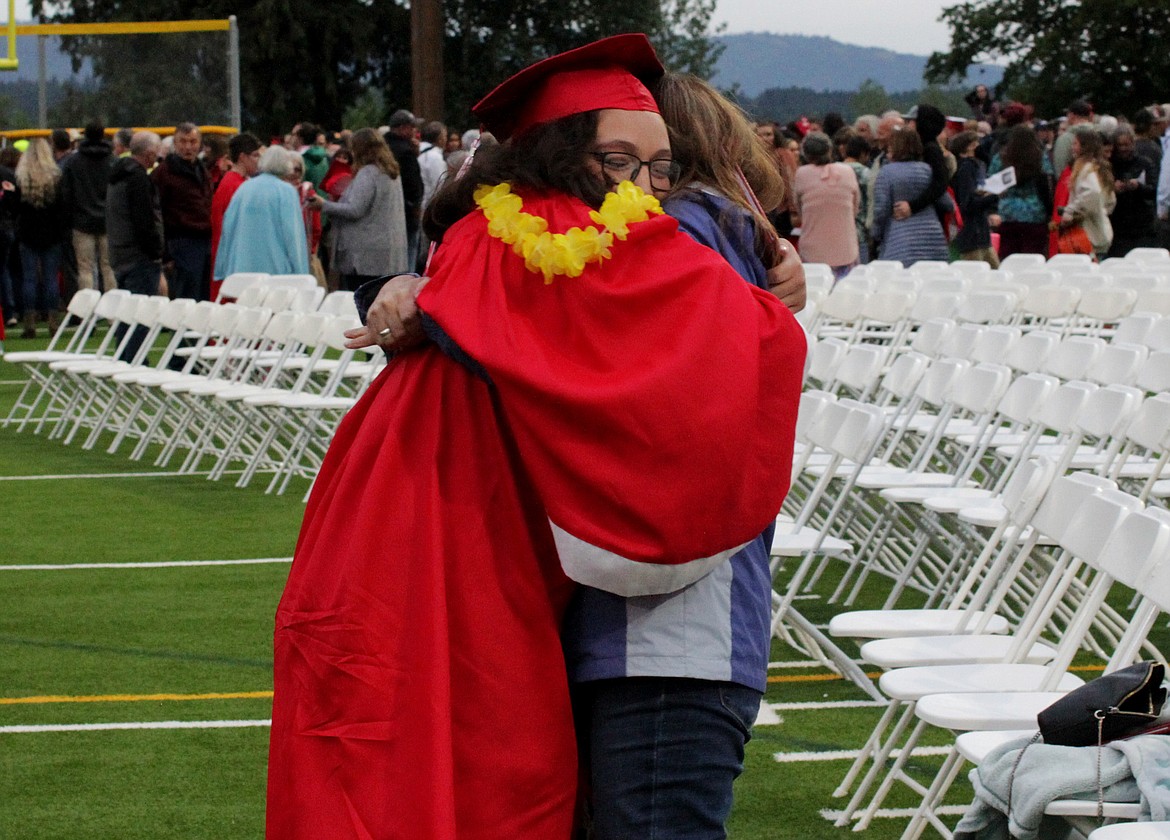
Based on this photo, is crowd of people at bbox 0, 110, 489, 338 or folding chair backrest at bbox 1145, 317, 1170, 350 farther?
crowd of people at bbox 0, 110, 489, 338

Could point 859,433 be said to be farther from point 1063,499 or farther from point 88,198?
point 88,198

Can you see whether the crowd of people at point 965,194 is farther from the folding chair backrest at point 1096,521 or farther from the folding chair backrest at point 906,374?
the folding chair backrest at point 1096,521

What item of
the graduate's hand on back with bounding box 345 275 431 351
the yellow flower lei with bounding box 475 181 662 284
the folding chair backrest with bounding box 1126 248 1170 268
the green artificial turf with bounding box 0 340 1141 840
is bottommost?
the green artificial turf with bounding box 0 340 1141 840

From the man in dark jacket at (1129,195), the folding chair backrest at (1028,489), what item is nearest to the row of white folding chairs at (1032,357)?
the folding chair backrest at (1028,489)

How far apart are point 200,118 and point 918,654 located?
19752mm

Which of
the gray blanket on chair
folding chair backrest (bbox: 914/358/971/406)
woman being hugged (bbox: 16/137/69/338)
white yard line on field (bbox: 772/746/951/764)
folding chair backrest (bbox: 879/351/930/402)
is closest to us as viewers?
the gray blanket on chair

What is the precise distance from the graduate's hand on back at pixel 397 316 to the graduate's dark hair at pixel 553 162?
17 centimetres

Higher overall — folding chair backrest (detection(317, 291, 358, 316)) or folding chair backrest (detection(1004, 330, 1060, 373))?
folding chair backrest (detection(1004, 330, 1060, 373))

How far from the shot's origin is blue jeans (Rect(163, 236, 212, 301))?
14625 millimetres

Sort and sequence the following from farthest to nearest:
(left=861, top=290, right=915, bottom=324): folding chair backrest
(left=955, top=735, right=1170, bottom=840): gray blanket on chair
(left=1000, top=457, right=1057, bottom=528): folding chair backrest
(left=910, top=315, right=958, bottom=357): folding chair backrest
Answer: (left=861, top=290, right=915, bottom=324): folding chair backrest < (left=910, top=315, right=958, bottom=357): folding chair backrest < (left=1000, top=457, right=1057, bottom=528): folding chair backrest < (left=955, top=735, right=1170, bottom=840): gray blanket on chair

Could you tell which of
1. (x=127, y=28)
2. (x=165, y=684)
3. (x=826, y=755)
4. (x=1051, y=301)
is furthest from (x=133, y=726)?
(x=127, y=28)

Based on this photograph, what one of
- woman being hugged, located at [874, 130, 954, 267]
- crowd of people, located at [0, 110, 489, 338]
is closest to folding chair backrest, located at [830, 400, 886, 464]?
crowd of people, located at [0, 110, 489, 338]

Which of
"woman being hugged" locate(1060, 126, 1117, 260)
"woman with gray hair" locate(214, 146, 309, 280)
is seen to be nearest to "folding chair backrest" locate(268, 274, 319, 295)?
"woman with gray hair" locate(214, 146, 309, 280)

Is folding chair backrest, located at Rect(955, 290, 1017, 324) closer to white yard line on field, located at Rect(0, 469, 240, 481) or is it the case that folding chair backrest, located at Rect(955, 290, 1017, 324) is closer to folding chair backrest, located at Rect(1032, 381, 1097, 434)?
folding chair backrest, located at Rect(1032, 381, 1097, 434)
